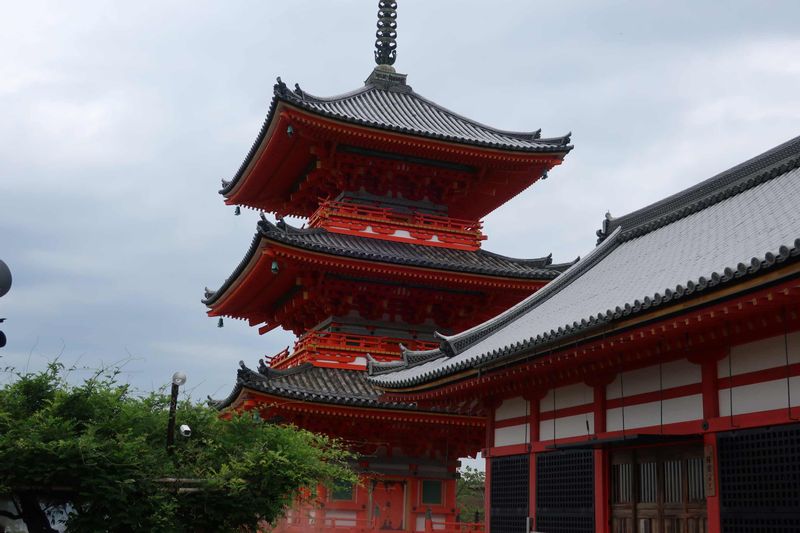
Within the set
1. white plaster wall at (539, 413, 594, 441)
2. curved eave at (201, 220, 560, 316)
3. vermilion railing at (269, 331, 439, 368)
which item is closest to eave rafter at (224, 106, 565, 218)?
curved eave at (201, 220, 560, 316)

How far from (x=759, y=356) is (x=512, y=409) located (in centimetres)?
646

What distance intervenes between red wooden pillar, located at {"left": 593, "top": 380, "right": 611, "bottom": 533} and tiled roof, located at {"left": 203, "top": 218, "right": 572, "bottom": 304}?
950cm

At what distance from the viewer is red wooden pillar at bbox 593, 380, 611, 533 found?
1401cm

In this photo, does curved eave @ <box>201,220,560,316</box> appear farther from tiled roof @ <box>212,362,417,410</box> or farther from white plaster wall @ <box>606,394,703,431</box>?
white plaster wall @ <box>606,394,703,431</box>

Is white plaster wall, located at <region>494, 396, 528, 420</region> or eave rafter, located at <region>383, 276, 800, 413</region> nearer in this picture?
eave rafter, located at <region>383, 276, 800, 413</region>

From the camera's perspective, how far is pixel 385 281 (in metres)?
23.9

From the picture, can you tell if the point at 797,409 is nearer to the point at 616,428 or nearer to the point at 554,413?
the point at 616,428

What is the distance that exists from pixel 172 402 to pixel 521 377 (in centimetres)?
581

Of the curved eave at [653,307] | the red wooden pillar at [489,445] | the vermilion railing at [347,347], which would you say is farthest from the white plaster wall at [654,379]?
the vermilion railing at [347,347]

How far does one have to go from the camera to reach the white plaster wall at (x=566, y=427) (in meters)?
14.7

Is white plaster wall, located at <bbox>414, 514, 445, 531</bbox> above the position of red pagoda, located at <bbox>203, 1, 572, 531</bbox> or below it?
below

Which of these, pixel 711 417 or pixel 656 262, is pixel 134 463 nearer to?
pixel 711 417

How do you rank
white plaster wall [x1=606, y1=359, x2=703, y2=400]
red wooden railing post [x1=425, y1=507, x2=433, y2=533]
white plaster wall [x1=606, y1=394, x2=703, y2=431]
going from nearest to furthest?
white plaster wall [x1=606, y1=394, x2=703, y2=431], white plaster wall [x1=606, y1=359, x2=703, y2=400], red wooden railing post [x1=425, y1=507, x2=433, y2=533]

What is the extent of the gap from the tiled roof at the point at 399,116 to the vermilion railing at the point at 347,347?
5.52 meters
